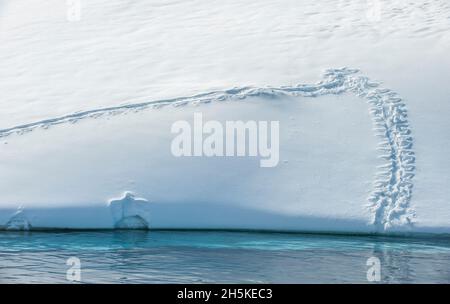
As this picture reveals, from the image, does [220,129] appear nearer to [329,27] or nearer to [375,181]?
[375,181]

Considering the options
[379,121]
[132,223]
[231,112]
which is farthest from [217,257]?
[379,121]

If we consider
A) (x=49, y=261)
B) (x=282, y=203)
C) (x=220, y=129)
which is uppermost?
(x=220, y=129)

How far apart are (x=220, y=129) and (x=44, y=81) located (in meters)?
2.29

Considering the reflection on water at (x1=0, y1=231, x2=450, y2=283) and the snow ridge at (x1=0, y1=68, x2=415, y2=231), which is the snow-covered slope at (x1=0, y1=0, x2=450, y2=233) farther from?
the reflection on water at (x1=0, y1=231, x2=450, y2=283)

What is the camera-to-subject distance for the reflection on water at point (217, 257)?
567 cm

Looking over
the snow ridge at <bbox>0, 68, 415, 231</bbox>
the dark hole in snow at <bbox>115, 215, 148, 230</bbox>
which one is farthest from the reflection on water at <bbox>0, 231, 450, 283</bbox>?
the snow ridge at <bbox>0, 68, 415, 231</bbox>

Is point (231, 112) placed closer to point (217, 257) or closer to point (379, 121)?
point (379, 121)

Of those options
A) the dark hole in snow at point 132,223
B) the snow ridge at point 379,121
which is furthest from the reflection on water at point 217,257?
the snow ridge at point 379,121

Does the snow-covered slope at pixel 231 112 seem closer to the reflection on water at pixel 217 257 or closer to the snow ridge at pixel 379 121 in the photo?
the snow ridge at pixel 379 121

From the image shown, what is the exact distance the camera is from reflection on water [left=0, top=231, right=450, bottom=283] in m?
5.67

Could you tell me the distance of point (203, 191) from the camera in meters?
6.88

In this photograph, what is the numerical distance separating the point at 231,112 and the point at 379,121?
1346 mm

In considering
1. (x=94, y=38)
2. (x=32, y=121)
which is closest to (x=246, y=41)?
(x=94, y=38)

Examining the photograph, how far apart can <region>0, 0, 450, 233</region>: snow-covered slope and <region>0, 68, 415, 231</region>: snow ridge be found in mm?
15
